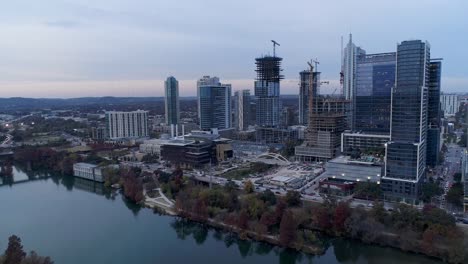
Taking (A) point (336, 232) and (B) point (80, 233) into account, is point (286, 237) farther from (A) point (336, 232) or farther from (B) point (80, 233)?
(B) point (80, 233)

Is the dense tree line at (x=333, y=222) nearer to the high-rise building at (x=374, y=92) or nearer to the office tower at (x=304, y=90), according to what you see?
the high-rise building at (x=374, y=92)

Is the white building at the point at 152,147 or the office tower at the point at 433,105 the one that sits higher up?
the office tower at the point at 433,105

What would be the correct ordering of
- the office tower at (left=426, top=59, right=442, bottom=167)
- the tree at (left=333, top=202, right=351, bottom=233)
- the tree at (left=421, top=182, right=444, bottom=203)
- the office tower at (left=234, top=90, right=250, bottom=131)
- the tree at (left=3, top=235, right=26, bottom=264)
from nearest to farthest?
the tree at (left=3, top=235, right=26, bottom=264) → the tree at (left=333, top=202, right=351, bottom=233) → the tree at (left=421, top=182, right=444, bottom=203) → the office tower at (left=426, top=59, right=442, bottom=167) → the office tower at (left=234, top=90, right=250, bottom=131)

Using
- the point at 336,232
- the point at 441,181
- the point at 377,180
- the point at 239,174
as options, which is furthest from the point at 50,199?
the point at 441,181

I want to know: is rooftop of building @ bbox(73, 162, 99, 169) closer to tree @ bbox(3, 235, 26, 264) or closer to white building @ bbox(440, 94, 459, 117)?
tree @ bbox(3, 235, 26, 264)

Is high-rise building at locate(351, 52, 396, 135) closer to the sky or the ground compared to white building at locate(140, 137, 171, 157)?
closer to the sky

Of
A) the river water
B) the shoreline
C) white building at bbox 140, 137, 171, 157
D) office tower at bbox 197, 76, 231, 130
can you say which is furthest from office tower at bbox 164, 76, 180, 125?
the shoreline

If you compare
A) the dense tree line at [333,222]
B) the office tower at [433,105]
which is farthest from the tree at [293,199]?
the office tower at [433,105]
